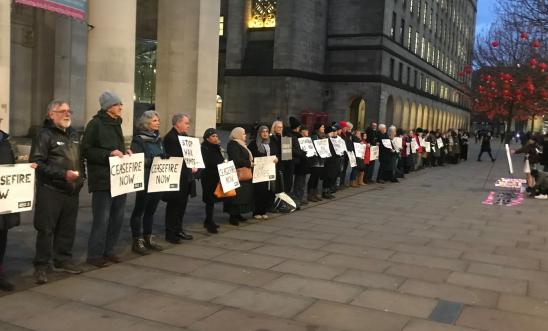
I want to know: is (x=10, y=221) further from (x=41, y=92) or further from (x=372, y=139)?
(x=41, y=92)

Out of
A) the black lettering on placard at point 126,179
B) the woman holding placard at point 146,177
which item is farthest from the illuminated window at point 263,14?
the black lettering on placard at point 126,179

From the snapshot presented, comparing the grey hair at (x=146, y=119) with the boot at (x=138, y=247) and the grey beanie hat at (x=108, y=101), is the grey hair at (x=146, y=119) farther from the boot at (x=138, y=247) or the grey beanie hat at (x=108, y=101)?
the boot at (x=138, y=247)

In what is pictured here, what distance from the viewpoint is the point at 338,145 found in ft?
45.8

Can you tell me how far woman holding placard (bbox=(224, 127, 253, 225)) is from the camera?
9766 millimetres

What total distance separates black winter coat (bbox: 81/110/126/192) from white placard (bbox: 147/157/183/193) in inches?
34.4

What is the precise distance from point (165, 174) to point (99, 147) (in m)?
1.27

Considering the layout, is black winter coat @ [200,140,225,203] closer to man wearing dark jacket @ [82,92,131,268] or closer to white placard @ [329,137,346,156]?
man wearing dark jacket @ [82,92,131,268]

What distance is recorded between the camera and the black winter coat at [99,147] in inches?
263

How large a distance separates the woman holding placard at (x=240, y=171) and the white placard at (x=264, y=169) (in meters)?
0.23

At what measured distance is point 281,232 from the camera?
9.59 meters

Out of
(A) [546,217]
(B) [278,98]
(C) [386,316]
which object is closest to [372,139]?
(A) [546,217]

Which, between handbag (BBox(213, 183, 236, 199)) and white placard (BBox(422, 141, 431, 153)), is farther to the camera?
white placard (BBox(422, 141, 431, 153))

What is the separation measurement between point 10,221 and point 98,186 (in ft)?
3.84

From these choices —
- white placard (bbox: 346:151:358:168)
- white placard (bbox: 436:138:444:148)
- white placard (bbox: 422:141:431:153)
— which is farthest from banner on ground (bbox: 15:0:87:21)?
white placard (bbox: 436:138:444:148)
